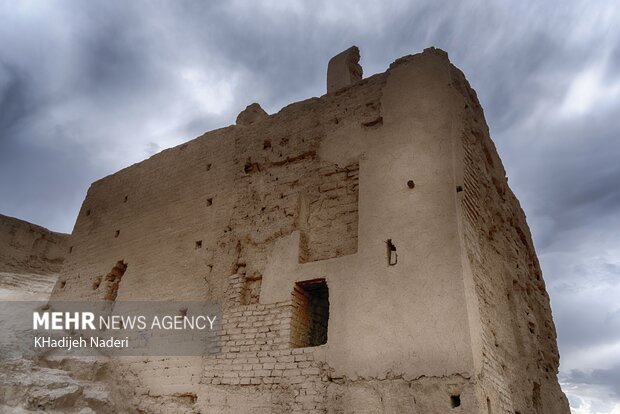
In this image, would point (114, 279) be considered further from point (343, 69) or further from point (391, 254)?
point (343, 69)

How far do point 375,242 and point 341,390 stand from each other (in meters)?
1.88

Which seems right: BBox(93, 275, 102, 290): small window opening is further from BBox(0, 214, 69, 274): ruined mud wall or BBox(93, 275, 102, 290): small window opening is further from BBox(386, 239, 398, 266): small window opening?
BBox(0, 214, 69, 274): ruined mud wall

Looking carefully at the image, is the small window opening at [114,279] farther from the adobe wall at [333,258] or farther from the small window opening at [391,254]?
the small window opening at [391,254]

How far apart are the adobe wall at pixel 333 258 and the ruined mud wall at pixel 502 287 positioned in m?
0.09

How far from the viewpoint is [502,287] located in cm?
737

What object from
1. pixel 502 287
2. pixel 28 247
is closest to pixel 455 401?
pixel 502 287

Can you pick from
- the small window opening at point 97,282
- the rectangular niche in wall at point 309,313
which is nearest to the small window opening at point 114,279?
the small window opening at point 97,282

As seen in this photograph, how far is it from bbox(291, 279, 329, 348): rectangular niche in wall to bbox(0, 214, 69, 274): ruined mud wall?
532 inches

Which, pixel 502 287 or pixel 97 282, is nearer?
pixel 502 287

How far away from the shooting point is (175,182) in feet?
32.0

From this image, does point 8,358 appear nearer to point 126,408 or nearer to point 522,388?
point 126,408

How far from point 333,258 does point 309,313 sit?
99 centimetres

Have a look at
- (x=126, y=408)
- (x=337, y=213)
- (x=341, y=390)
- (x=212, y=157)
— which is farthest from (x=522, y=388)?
(x=212, y=157)

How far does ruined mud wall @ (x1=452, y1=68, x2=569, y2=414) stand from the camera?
6.14 meters
